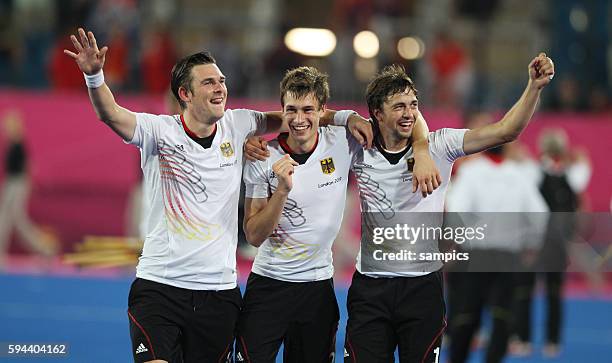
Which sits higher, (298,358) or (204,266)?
(204,266)

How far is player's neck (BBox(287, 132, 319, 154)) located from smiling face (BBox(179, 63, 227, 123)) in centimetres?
51

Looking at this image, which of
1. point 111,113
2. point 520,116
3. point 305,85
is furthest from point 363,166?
point 111,113

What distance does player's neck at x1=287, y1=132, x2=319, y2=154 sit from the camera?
684cm

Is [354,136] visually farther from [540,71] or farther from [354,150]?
[540,71]

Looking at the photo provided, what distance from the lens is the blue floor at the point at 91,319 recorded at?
457 inches

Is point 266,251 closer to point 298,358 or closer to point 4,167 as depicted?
point 298,358

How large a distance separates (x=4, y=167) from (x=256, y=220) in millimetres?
13316

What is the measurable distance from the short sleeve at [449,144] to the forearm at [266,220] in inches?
42.1

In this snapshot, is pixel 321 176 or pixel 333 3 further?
pixel 333 3

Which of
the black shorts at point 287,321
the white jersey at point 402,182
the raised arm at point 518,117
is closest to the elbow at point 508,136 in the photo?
the raised arm at point 518,117

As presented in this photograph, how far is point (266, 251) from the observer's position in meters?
6.90

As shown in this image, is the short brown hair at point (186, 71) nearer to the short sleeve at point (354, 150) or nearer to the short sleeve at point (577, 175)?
the short sleeve at point (354, 150)

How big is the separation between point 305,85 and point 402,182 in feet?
2.90

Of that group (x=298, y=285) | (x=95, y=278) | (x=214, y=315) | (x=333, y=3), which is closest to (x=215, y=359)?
(x=214, y=315)
